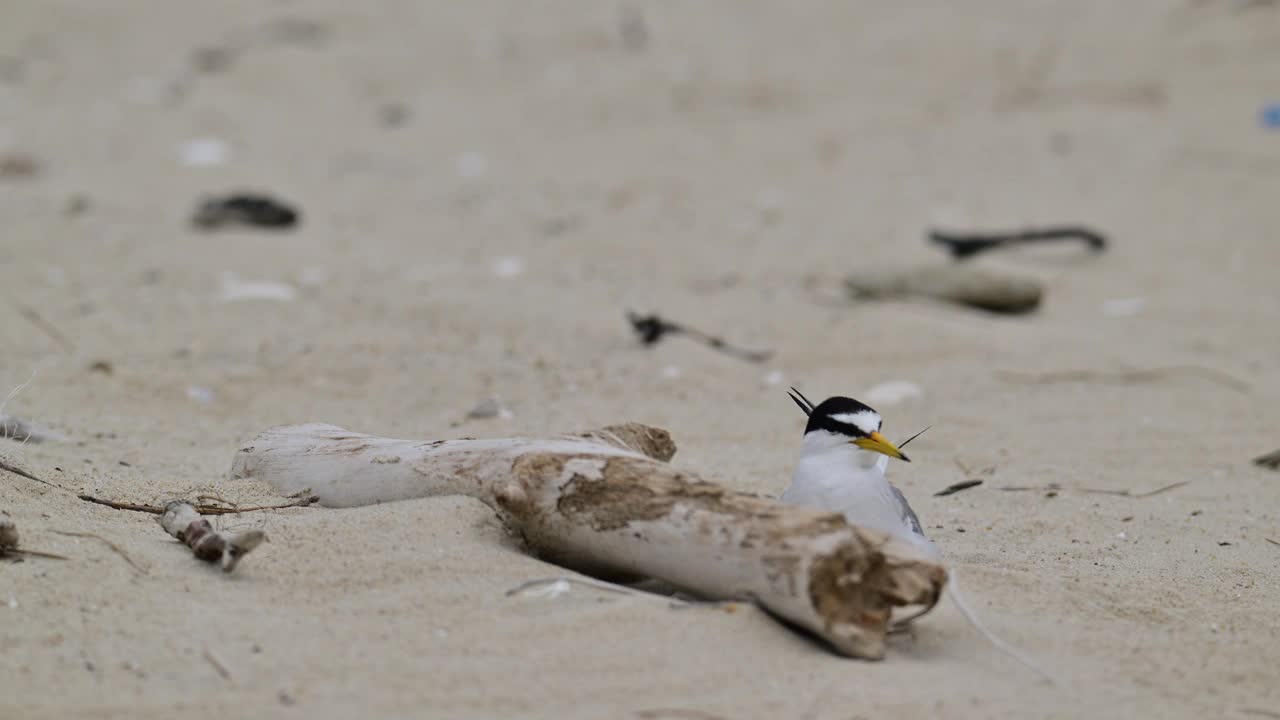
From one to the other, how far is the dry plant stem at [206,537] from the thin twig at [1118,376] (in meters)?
3.45

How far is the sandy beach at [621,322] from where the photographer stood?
2.47 meters

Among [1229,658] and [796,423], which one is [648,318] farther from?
[1229,658]

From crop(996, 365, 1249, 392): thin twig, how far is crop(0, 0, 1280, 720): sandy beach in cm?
3

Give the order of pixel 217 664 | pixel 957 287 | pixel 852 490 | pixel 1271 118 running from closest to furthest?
pixel 217 664
pixel 852 490
pixel 957 287
pixel 1271 118

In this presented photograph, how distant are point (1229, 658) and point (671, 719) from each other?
1169 millimetres

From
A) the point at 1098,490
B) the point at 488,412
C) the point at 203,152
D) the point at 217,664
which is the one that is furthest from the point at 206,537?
the point at 203,152

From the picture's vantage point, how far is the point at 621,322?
587 centimetres

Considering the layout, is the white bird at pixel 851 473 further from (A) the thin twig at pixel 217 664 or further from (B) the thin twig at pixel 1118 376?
(B) the thin twig at pixel 1118 376

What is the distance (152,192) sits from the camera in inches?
324

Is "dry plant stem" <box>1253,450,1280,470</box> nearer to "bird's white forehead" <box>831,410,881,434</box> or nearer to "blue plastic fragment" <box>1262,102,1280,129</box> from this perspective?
"bird's white forehead" <box>831,410,881,434</box>

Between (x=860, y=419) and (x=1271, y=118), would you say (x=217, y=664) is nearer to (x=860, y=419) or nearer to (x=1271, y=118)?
(x=860, y=419)

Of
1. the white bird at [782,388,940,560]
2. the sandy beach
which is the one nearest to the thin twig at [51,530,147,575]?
the sandy beach

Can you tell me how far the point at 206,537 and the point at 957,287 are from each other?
433 cm

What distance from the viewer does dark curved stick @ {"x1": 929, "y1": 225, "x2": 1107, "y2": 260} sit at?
22.7 ft
